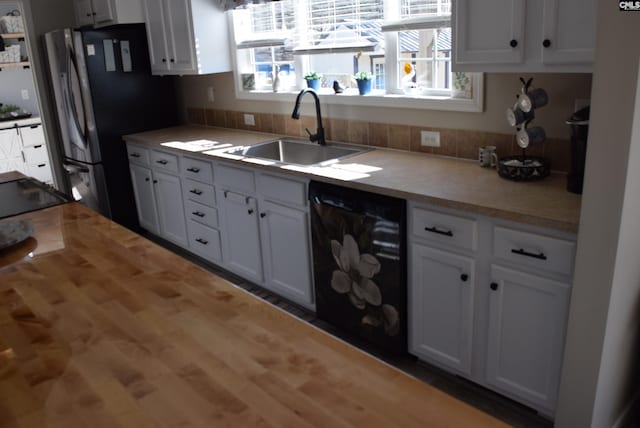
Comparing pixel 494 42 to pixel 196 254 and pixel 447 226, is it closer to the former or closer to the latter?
pixel 447 226

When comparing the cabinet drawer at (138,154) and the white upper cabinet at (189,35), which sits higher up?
the white upper cabinet at (189,35)

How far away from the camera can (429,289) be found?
2385mm

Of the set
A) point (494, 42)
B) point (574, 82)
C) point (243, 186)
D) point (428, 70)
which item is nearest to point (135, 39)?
point (243, 186)

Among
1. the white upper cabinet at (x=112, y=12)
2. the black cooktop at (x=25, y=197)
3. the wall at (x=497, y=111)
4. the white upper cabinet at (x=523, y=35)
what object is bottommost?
the black cooktop at (x=25, y=197)

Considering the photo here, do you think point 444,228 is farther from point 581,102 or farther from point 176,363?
point 176,363

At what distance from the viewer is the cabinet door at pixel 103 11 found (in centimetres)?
410

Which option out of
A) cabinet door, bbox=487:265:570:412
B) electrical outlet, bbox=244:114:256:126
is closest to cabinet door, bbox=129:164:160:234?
electrical outlet, bbox=244:114:256:126

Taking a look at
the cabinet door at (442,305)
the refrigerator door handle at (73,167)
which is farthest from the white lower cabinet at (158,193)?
the cabinet door at (442,305)

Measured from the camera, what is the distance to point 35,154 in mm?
6781

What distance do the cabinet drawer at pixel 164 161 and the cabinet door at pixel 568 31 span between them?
2608 mm

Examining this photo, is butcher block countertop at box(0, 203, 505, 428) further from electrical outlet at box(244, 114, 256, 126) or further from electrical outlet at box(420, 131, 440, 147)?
electrical outlet at box(244, 114, 256, 126)

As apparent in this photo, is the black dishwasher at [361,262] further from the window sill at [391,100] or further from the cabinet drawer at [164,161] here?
the cabinet drawer at [164,161]

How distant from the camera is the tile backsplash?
2504 millimetres

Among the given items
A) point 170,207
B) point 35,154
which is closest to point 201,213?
point 170,207
